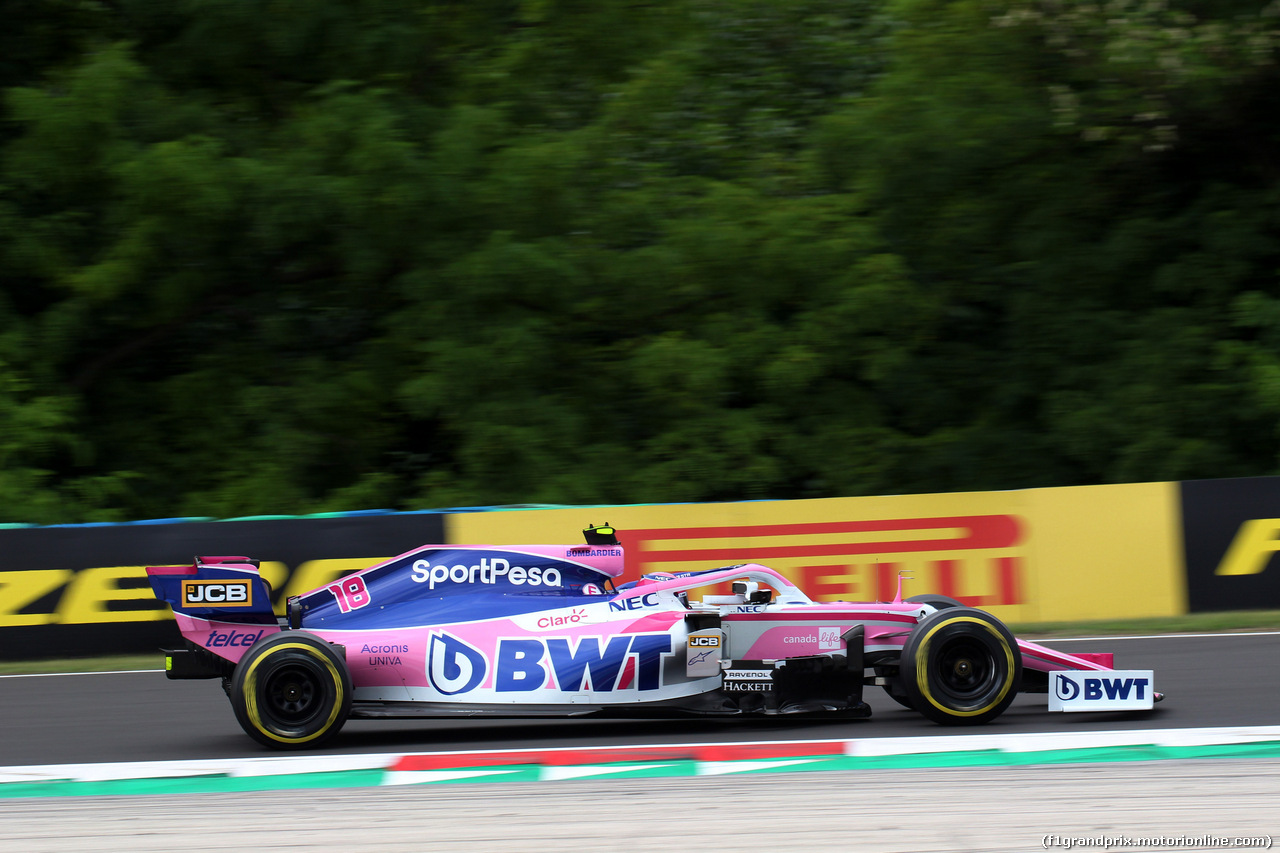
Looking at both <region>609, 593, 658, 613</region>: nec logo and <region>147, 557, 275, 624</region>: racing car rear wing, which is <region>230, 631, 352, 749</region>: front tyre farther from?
<region>609, 593, 658, 613</region>: nec logo

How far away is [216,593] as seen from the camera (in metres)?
7.62

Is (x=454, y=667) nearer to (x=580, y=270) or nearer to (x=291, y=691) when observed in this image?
(x=291, y=691)

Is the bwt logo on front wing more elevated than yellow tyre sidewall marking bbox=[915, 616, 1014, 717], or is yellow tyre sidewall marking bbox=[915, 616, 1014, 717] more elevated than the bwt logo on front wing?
yellow tyre sidewall marking bbox=[915, 616, 1014, 717]


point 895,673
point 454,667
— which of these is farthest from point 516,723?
point 895,673

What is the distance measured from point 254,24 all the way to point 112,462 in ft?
21.7

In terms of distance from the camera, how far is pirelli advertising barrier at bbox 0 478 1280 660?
11.7 meters

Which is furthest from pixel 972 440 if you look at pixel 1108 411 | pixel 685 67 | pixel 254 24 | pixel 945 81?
pixel 254 24

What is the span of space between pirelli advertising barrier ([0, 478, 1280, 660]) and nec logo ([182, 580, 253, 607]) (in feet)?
13.8

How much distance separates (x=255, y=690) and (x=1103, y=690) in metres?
5.02

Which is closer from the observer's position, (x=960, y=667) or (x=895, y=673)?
(x=960, y=667)

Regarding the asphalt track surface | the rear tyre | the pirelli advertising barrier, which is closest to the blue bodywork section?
the asphalt track surface

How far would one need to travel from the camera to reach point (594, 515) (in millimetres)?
12148

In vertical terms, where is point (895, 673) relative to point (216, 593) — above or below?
below

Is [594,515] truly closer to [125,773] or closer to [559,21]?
[125,773]
